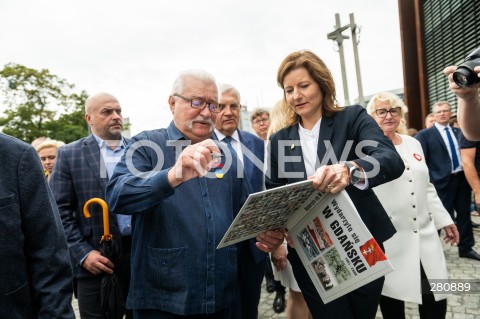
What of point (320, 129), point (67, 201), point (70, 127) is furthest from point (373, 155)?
point (70, 127)

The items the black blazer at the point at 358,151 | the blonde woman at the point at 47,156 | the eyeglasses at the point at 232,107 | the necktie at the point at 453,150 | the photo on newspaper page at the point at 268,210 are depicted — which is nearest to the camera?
the photo on newspaper page at the point at 268,210

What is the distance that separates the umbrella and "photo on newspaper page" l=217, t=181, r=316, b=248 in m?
1.29

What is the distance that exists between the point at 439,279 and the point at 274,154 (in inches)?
65.1

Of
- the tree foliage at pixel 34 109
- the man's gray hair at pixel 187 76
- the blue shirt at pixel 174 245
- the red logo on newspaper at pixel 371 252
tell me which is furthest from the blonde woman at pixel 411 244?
the tree foliage at pixel 34 109

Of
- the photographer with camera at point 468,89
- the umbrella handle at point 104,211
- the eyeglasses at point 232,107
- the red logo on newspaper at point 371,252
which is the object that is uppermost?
the eyeglasses at point 232,107

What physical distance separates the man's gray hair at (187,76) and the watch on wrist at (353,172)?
855 millimetres

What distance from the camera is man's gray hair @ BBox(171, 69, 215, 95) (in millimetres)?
1839

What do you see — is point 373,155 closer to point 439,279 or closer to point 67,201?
point 439,279

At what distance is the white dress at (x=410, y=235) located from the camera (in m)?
2.55

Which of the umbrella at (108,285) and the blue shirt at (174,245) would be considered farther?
the umbrella at (108,285)

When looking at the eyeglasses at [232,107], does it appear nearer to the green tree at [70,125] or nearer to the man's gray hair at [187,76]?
the man's gray hair at [187,76]

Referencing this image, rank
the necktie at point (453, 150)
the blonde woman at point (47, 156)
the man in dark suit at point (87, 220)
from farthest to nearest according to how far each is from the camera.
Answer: the necktie at point (453, 150)
the blonde woman at point (47, 156)
the man in dark suit at point (87, 220)

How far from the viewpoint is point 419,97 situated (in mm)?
12812

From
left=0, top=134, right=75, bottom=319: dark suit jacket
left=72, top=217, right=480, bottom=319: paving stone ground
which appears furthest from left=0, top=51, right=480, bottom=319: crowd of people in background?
left=72, top=217, right=480, bottom=319: paving stone ground
